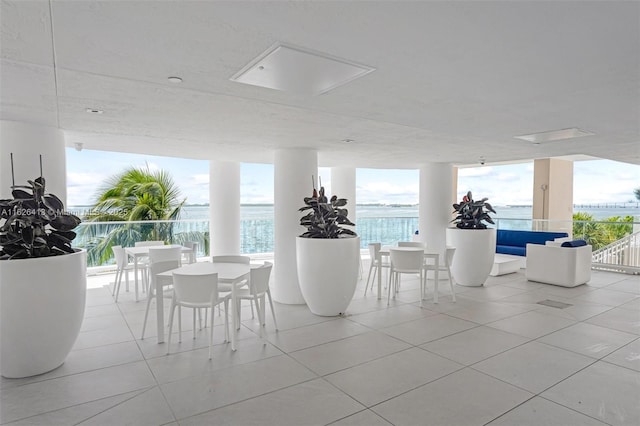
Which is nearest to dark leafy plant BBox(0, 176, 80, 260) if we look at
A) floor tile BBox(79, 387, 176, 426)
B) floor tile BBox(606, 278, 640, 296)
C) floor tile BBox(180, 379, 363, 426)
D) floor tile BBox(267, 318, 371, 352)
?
floor tile BBox(79, 387, 176, 426)

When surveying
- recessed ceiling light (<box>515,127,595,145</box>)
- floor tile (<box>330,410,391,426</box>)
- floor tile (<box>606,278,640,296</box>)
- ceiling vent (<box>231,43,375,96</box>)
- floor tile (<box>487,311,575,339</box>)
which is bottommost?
floor tile (<box>606,278,640,296</box>)

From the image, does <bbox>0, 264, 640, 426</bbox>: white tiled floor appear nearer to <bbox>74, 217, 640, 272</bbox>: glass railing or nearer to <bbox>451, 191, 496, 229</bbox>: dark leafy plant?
<bbox>451, 191, 496, 229</bbox>: dark leafy plant

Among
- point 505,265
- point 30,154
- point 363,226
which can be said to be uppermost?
point 30,154

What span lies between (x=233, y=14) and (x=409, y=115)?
250 cm

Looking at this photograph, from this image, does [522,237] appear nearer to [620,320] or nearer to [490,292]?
[490,292]

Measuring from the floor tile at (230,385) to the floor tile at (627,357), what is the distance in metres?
2.94

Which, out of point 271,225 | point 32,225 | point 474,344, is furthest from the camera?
point 271,225

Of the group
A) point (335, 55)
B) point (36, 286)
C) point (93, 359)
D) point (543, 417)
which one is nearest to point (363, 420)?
point (543, 417)

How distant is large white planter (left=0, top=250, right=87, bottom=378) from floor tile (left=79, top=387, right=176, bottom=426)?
104cm

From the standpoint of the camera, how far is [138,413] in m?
2.65

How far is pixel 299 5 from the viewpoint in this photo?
66.2 inches

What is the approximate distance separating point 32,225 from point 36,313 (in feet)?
2.53

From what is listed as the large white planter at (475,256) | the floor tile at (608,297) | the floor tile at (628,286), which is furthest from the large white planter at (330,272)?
the floor tile at (628,286)

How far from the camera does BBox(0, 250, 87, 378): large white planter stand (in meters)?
3.04
